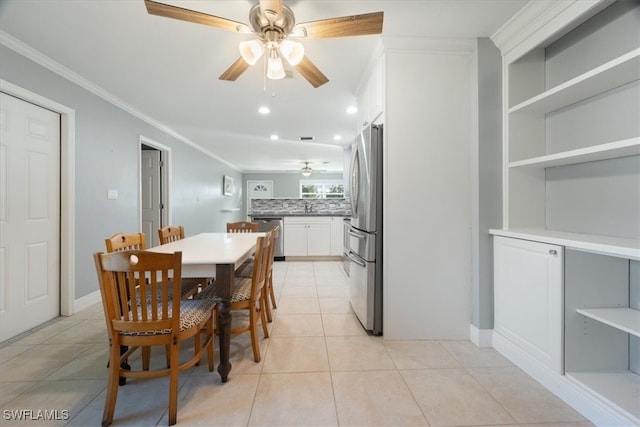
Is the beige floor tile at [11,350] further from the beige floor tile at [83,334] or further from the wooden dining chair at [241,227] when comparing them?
the wooden dining chair at [241,227]

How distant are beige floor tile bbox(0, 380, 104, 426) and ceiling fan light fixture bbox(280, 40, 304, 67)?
2.18 m

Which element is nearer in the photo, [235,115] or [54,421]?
[54,421]

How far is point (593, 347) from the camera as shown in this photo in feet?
4.73

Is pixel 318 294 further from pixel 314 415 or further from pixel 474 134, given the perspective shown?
pixel 474 134

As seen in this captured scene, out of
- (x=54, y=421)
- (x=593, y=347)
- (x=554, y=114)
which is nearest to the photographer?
(x=54, y=421)

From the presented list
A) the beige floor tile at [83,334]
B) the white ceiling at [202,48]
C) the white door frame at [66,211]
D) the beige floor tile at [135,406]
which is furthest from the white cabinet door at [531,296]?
the white door frame at [66,211]

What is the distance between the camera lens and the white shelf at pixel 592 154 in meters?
1.22

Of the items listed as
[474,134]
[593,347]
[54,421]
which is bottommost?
[54,421]

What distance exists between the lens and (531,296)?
1637 millimetres

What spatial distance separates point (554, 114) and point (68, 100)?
406 centimetres

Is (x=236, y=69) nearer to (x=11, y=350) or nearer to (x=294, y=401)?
(x=294, y=401)

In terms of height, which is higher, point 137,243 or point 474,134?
point 474,134

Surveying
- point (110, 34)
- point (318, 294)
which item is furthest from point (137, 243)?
point (318, 294)

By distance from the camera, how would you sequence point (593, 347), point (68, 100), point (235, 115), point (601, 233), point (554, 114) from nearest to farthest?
1. point (593, 347)
2. point (601, 233)
3. point (554, 114)
4. point (68, 100)
5. point (235, 115)
